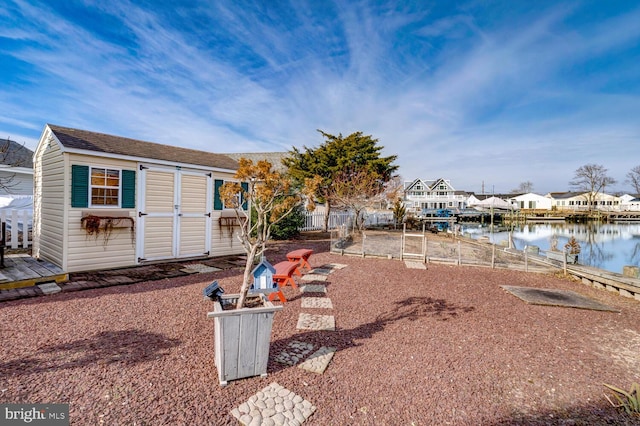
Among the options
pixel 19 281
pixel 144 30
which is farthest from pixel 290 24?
pixel 19 281

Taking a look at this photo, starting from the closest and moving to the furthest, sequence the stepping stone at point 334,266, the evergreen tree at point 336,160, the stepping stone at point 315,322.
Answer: the stepping stone at point 315,322
the stepping stone at point 334,266
the evergreen tree at point 336,160

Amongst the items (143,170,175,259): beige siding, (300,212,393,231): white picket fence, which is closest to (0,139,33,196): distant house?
(143,170,175,259): beige siding

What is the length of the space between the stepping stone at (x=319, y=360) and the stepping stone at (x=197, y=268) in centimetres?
501

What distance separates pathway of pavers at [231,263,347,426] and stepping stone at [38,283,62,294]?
488cm

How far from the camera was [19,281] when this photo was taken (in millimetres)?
5832

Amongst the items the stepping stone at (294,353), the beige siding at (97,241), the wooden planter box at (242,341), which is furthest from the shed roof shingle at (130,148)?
the stepping stone at (294,353)

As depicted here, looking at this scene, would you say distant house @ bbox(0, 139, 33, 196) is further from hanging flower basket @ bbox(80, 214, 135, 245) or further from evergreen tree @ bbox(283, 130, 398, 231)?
evergreen tree @ bbox(283, 130, 398, 231)

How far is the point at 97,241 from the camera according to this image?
7.49 metres

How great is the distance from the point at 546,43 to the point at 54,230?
1690cm

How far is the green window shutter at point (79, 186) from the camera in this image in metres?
7.07

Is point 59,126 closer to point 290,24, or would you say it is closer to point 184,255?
point 184,255

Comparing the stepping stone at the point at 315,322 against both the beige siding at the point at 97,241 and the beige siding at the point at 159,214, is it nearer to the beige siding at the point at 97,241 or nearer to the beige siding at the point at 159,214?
the beige siding at the point at 159,214

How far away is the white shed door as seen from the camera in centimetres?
831

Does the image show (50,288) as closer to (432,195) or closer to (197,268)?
(197,268)
